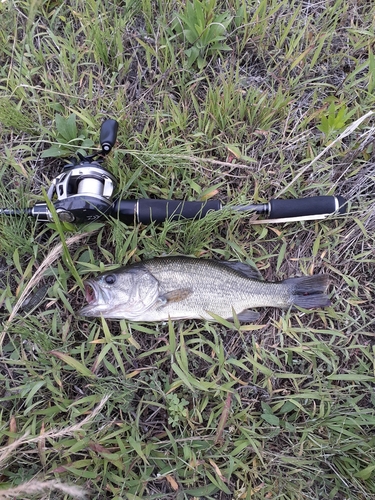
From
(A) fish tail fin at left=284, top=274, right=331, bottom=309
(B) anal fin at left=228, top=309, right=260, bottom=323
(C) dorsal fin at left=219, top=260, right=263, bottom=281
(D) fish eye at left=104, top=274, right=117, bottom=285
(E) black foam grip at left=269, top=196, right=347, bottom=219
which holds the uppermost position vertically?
(E) black foam grip at left=269, top=196, right=347, bottom=219

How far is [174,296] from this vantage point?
2.73 meters

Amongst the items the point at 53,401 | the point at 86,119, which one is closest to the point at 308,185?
the point at 86,119

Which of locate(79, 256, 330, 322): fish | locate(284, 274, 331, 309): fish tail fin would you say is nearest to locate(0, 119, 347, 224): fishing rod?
locate(79, 256, 330, 322): fish

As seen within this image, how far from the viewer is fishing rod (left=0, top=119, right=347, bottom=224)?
2.60 m

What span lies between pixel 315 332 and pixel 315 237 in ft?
2.51

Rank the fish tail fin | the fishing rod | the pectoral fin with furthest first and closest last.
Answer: the fish tail fin → the pectoral fin → the fishing rod

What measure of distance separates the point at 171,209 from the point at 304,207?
102 cm

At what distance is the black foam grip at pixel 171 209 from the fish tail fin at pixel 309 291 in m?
0.84

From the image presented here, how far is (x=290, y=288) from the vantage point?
9.29 feet

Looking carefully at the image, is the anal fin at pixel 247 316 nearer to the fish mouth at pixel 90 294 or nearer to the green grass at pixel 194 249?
the green grass at pixel 194 249

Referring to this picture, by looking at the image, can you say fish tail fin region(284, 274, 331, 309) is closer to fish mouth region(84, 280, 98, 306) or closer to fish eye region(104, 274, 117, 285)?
fish eye region(104, 274, 117, 285)

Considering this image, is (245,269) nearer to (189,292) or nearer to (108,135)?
(189,292)

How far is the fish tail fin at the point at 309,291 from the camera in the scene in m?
2.83

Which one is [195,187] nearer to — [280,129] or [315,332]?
[280,129]
